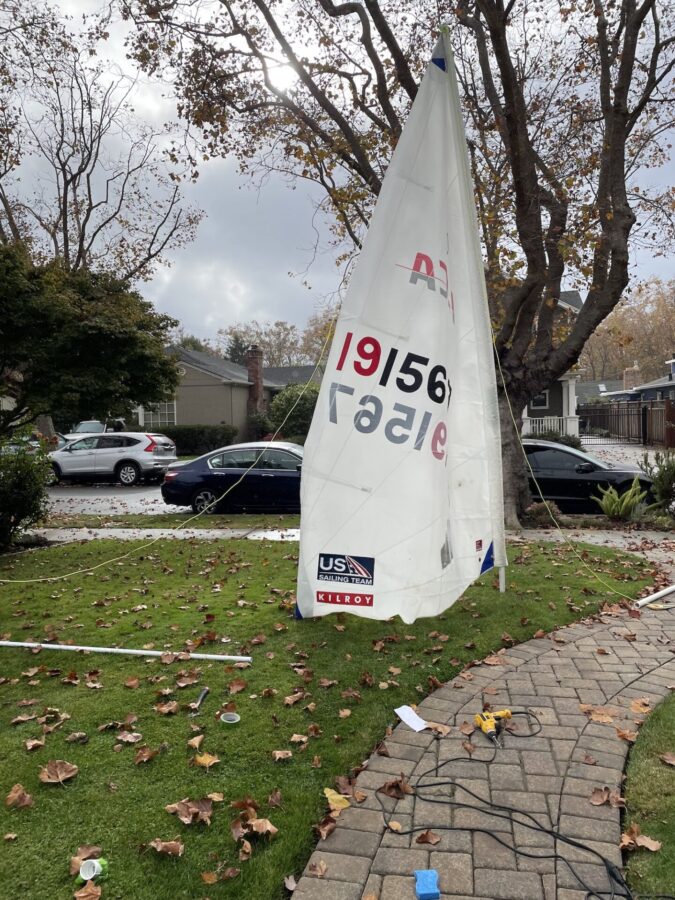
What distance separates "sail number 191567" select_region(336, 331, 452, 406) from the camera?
13.8 feet

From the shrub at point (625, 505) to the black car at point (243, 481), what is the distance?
6.19 meters

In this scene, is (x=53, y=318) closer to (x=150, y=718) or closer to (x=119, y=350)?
(x=119, y=350)

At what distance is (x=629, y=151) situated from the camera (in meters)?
13.5

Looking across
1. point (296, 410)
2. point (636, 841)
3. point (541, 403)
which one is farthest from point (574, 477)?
point (541, 403)

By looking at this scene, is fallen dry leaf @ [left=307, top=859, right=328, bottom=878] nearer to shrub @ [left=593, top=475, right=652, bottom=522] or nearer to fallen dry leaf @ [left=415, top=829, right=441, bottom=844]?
fallen dry leaf @ [left=415, top=829, right=441, bottom=844]

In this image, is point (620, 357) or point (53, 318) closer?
point (53, 318)

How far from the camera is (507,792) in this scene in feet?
9.76

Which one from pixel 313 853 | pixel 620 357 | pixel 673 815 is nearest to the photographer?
pixel 313 853

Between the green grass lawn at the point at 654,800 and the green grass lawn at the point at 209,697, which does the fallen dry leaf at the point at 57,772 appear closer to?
the green grass lawn at the point at 209,697

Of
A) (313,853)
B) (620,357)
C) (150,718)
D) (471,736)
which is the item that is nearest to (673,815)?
(471,736)

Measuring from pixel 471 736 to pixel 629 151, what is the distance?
47.0 feet

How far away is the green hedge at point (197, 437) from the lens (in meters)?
30.8

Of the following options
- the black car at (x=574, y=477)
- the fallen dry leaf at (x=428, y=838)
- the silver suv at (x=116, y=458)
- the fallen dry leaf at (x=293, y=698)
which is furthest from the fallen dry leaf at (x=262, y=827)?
the silver suv at (x=116, y=458)

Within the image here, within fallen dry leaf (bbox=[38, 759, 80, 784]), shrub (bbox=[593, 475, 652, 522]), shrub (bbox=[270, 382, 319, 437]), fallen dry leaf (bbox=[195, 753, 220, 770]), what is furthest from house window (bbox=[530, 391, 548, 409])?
fallen dry leaf (bbox=[38, 759, 80, 784])
